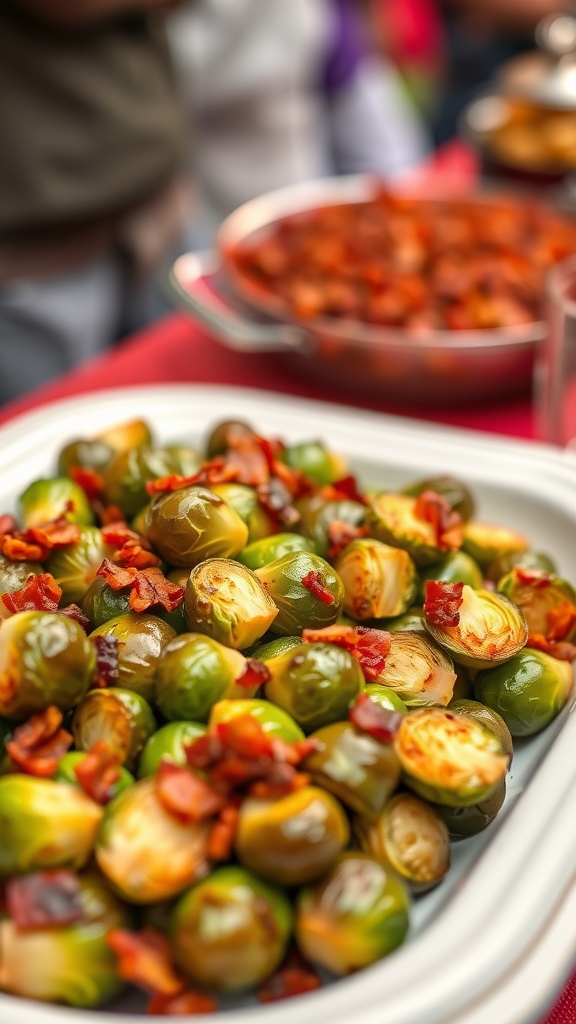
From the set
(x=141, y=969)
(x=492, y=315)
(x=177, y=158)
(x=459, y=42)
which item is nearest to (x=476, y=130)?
(x=177, y=158)

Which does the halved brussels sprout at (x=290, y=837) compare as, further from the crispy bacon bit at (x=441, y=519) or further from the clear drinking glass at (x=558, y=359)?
the clear drinking glass at (x=558, y=359)

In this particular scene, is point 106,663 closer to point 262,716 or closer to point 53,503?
point 262,716

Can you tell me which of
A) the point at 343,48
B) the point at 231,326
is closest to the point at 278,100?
the point at 343,48

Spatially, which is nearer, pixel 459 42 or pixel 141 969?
pixel 141 969

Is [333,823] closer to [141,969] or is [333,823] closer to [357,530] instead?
[141,969]

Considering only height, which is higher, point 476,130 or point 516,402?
point 476,130

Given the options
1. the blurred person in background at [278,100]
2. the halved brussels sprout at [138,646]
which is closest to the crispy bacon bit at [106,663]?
the halved brussels sprout at [138,646]
